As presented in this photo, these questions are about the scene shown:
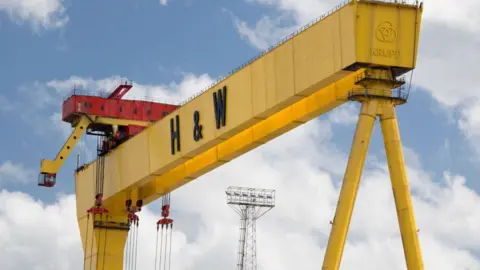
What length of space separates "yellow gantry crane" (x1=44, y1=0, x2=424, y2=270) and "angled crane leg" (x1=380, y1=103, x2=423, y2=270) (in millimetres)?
24

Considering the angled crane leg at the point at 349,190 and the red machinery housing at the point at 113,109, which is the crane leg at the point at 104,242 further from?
the angled crane leg at the point at 349,190

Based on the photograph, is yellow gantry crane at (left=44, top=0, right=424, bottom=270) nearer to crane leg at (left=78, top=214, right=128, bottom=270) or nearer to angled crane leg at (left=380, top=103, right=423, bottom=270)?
angled crane leg at (left=380, top=103, right=423, bottom=270)

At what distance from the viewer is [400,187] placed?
3094 cm

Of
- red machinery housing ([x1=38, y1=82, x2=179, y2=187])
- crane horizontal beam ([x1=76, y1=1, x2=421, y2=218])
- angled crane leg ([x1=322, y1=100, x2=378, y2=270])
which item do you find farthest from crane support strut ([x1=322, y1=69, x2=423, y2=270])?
red machinery housing ([x1=38, y1=82, x2=179, y2=187])

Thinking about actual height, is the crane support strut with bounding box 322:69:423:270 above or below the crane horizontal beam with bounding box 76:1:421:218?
Answer: below

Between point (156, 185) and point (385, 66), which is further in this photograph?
point (156, 185)

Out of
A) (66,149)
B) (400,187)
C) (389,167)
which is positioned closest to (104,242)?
(66,149)

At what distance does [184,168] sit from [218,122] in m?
5.01

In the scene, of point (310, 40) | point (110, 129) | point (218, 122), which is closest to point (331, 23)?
point (310, 40)

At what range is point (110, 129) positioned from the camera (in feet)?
154

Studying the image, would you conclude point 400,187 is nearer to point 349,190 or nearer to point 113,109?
point 349,190

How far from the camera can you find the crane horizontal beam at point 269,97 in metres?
30.8

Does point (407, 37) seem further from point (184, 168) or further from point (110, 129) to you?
point (110, 129)

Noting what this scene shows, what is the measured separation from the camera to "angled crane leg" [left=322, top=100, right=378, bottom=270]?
30.8 m
